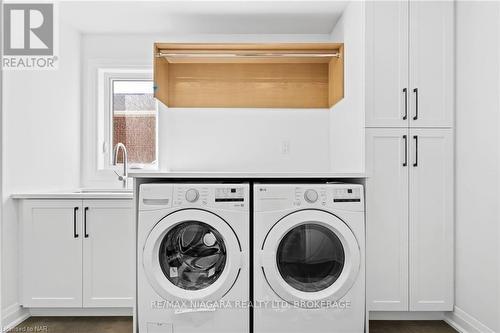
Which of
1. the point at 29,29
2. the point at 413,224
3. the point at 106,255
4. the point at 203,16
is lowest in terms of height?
the point at 106,255

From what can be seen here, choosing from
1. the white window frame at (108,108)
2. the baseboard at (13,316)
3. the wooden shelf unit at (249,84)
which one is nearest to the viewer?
the baseboard at (13,316)

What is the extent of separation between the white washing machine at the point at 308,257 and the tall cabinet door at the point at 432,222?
0.52m

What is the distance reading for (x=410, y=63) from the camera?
2.50 meters

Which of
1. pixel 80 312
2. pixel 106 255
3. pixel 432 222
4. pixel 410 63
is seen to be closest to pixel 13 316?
pixel 80 312

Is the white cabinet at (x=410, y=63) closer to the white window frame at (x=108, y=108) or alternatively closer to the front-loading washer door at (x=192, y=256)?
the front-loading washer door at (x=192, y=256)

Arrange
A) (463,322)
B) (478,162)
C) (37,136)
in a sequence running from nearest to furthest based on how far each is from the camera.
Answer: (478,162), (463,322), (37,136)

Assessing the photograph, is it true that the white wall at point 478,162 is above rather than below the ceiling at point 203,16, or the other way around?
below

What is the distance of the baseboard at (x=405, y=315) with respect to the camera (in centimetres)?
259

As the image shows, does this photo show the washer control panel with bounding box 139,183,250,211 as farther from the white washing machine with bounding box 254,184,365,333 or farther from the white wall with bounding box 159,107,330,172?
the white wall with bounding box 159,107,330,172

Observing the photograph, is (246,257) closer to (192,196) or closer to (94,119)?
(192,196)

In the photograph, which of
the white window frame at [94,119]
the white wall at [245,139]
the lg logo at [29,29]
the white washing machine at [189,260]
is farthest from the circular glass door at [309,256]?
the lg logo at [29,29]

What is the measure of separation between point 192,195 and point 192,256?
1.10ft

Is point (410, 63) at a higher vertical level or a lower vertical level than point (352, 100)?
higher

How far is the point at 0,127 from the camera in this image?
2.41m
